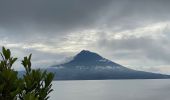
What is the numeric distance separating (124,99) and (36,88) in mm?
162942

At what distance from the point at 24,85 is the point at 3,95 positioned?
0.71 metres

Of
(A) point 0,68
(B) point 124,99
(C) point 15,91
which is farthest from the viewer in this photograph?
(B) point 124,99

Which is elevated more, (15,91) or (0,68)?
(0,68)

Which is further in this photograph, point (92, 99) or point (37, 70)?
point (92, 99)

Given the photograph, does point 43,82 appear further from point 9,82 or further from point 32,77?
point 9,82

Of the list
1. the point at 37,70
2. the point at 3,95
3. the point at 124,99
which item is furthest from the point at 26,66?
the point at 124,99

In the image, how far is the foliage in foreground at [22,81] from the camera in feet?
34.0

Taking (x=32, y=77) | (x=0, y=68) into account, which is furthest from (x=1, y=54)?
(x=32, y=77)

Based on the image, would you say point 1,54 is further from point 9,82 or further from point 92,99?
point 92,99

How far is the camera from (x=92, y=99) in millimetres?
178500

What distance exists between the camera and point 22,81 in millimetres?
10688

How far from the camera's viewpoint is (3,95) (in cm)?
1041

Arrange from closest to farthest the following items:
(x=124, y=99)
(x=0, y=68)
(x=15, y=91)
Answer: (x=15, y=91) → (x=0, y=68) → (x=124, y=99)

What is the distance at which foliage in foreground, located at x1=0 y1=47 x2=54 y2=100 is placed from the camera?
1035cm
